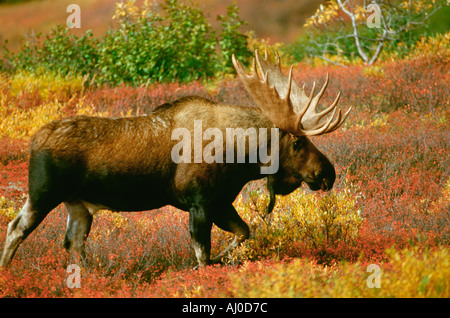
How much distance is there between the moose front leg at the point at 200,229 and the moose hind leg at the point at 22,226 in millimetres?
1162

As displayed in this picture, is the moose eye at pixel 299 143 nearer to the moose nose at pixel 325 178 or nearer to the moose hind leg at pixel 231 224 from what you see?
the moose nose at pixel 325 178

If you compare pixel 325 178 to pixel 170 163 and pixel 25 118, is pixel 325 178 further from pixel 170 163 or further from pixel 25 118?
pixel 25 118

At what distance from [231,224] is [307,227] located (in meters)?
→ 0.97

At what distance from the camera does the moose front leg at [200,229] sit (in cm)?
409

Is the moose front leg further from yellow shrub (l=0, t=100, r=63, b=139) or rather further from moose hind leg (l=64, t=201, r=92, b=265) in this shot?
yellow shrub (l=0, t=100, r=63, b=139)

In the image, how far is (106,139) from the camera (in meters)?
4.09

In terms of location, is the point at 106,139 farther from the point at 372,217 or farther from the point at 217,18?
the point at 217,18

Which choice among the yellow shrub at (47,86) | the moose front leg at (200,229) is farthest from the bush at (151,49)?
the moose front leg at (200,229)

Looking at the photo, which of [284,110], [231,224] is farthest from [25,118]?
[284,110]

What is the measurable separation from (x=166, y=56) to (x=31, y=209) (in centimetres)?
849

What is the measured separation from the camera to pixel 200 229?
4.11m

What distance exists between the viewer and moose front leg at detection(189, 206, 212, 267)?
409 cm

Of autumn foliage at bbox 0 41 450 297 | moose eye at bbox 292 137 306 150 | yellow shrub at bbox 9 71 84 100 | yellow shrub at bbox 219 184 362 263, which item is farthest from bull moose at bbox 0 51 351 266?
yellow shrub at bbox 9 71 84 100
